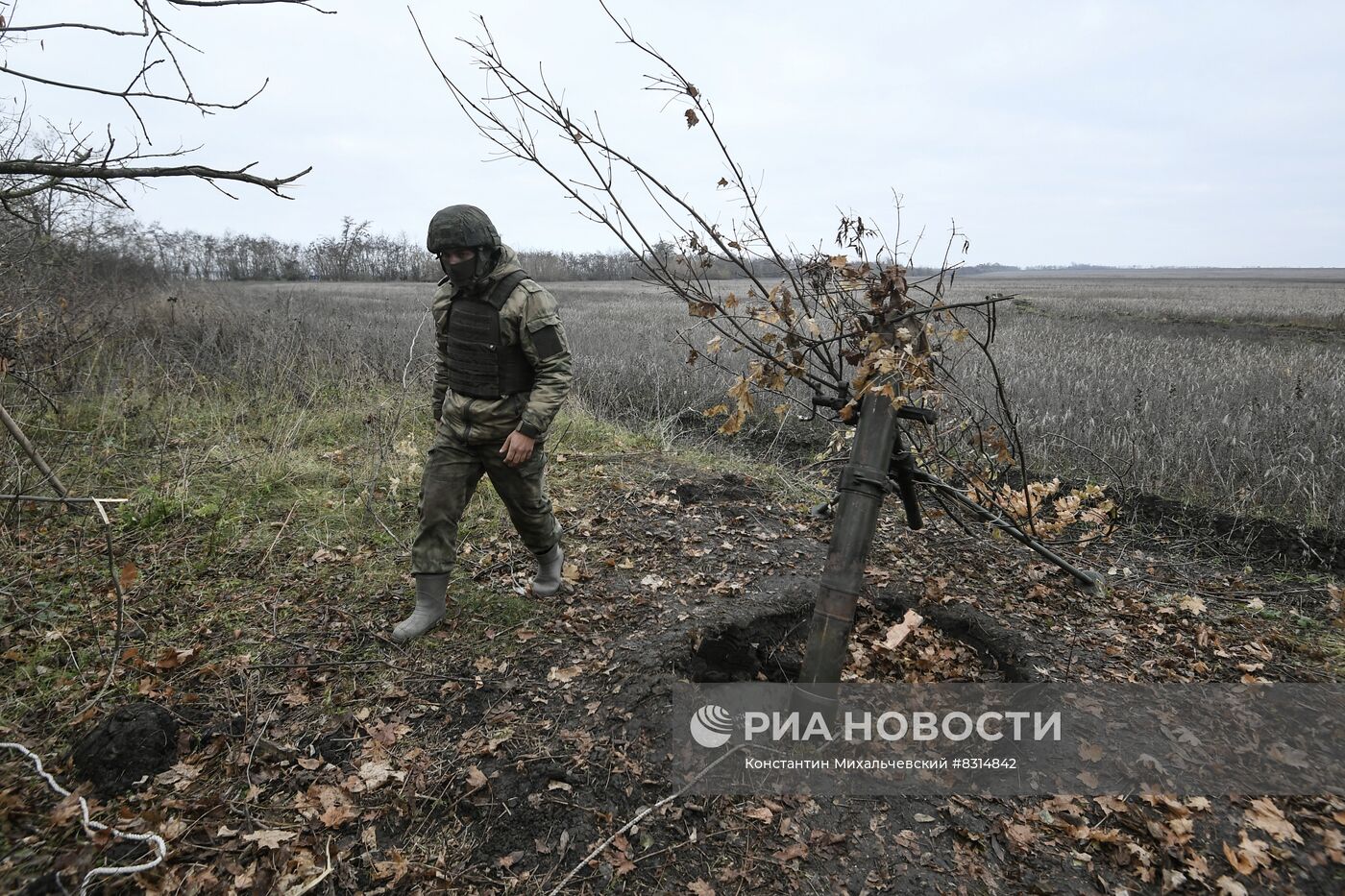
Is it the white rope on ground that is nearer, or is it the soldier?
the white rope on ground

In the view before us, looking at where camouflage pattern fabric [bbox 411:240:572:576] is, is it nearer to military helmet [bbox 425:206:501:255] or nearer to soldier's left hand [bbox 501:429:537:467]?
soldier's left hand [bbox 501:429:537:467]

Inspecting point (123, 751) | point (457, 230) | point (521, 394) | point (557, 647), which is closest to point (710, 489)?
point (557, 647)

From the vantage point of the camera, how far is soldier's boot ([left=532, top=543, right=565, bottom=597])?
4.12 metres

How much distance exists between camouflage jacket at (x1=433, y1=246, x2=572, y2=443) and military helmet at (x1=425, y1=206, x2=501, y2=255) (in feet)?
0.67

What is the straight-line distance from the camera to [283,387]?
8.39 metres

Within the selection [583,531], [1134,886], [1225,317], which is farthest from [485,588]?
[1225,317]

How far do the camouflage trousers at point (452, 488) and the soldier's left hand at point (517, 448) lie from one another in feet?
0.57

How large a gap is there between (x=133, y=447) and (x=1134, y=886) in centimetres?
775

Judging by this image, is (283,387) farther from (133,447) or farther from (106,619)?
(106,619)

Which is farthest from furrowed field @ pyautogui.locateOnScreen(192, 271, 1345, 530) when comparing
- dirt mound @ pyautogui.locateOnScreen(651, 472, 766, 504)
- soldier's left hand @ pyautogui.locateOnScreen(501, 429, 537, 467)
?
soldier's left hand @ pyautogui.locateOnScreen(501, 429, 537, 467)

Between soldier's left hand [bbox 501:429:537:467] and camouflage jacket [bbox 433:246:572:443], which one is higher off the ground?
camouflage jacket [bbox 433:246:572:443]

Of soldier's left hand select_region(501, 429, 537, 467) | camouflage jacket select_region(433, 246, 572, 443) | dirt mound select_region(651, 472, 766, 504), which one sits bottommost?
dirt mound select_region(651, 472, 766, 504)

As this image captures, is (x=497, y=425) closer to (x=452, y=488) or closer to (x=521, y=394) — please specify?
(x=521, y=394)

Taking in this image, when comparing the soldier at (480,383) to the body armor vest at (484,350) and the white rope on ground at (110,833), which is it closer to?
the body armor vest at (484,350)
